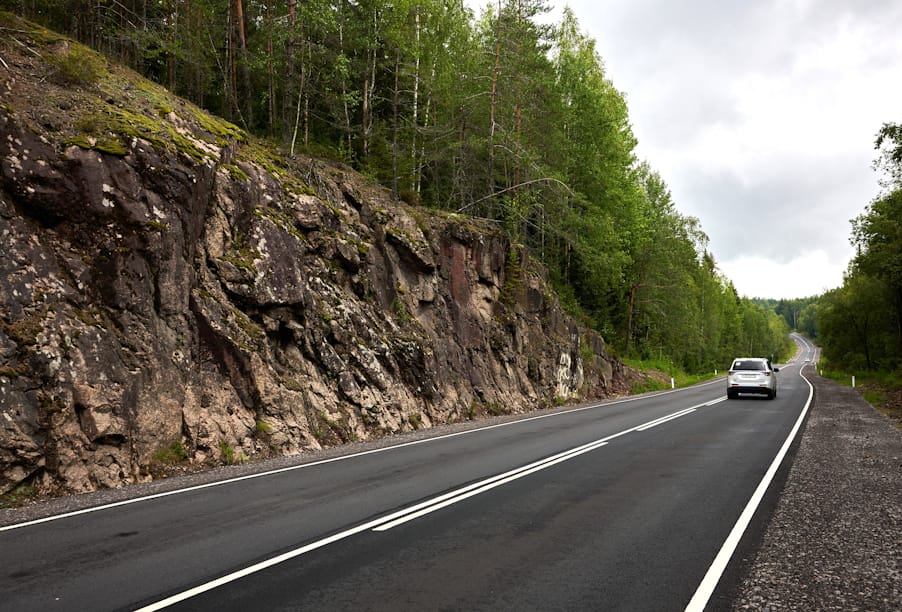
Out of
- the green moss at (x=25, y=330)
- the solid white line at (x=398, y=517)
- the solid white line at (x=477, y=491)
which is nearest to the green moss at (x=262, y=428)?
the green moss at (x=25, y=330)

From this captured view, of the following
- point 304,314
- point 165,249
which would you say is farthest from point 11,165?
point 304,314

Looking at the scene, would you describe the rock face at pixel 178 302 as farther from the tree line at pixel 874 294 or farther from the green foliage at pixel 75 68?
the tree line at pixel 874 294

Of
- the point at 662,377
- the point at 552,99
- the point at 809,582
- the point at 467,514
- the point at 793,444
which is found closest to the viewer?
the point at 809,582

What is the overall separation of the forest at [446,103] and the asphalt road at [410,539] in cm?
1411

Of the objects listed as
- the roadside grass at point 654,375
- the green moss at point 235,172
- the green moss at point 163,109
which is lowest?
the roadside grass at point 654,375

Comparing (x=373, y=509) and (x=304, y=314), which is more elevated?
(x=304, y=314)

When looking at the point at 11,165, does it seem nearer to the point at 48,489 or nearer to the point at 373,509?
the point at 48,489

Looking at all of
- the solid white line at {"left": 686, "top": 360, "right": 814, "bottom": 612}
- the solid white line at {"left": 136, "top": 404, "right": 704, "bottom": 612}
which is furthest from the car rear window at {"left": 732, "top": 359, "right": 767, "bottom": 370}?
the solid white line at {"left": 686, "top": 360, "right": 814, "bottom": 612}

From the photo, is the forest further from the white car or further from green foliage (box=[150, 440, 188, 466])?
green foliage (box=[150, 440, 188, 466])

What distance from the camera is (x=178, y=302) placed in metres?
11.8

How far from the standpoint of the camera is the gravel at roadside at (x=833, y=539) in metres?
4.51

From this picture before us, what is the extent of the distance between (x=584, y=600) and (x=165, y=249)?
10.6m

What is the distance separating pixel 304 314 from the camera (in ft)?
49.4

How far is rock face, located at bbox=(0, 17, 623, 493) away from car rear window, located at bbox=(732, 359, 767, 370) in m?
12.7
